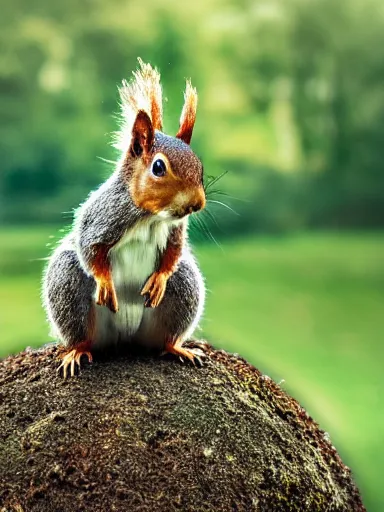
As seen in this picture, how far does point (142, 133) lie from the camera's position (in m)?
2.02

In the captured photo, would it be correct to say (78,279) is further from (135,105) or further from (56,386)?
(135,105)

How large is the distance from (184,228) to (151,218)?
0.47 feet

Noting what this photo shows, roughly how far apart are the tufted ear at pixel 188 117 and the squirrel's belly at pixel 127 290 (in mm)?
281

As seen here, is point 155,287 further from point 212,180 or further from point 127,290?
point 212,180

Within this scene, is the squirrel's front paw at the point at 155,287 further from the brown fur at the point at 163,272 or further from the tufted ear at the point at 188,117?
the tufted ear at the point at 188,117

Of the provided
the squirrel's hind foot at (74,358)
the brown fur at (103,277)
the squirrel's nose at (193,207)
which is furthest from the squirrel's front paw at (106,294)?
the squirrel's nose at (193,207)

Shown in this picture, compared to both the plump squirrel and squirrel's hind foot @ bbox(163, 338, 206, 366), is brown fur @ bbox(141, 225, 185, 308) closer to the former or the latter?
the plump squirrel

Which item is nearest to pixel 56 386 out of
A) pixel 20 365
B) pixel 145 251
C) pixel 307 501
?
pixel 20 365

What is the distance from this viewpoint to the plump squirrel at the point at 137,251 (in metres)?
1.98

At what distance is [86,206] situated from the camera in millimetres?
2180

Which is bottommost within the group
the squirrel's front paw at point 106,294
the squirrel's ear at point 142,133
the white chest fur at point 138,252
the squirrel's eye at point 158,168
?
the squirrel's front paw at point 106,294

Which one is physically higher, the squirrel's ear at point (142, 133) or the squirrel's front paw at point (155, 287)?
the squirrel's ear at point (142, 133)

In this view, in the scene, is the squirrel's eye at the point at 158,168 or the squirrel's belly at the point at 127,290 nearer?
the squirrel's eye at the point at 158,168

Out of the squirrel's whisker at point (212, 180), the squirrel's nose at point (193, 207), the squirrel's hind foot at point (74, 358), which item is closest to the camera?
the squirrel's nose at point (193, 207)
